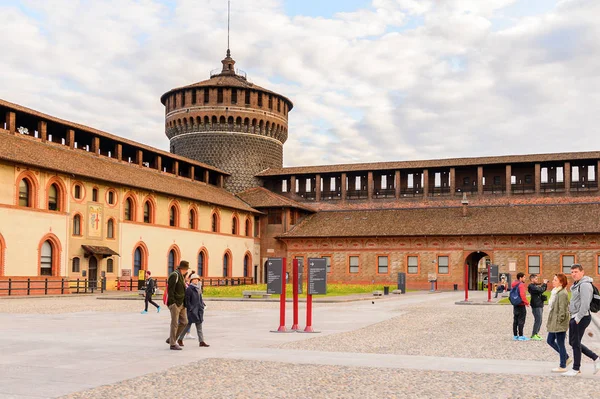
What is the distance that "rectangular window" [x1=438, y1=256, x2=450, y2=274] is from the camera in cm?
5909

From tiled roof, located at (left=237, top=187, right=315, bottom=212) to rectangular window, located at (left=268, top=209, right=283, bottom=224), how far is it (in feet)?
2.98

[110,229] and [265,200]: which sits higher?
[265,200]

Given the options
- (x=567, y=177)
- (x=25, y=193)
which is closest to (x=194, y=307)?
(x=25, y=193)

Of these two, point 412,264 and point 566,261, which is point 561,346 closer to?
point 566,261

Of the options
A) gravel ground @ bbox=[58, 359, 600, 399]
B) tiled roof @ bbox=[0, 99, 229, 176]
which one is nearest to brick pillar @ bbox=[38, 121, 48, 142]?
tiled roof @ bbox=[0, 99, 229, 176]

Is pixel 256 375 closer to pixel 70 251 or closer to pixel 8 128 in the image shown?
pixel 70 251

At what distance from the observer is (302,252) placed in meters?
63.5

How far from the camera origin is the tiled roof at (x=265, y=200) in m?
63.8

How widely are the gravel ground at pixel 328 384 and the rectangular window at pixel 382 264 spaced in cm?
4971

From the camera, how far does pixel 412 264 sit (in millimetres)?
60250

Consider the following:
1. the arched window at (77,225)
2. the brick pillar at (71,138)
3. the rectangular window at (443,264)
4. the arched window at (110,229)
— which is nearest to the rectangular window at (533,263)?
the rectangular window at (443,264)

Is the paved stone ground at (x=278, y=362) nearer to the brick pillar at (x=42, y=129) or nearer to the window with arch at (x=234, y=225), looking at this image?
the brick pillar at (x=42, y=129)

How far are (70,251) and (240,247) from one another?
21579 mm

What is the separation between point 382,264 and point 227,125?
19641 millimetres
